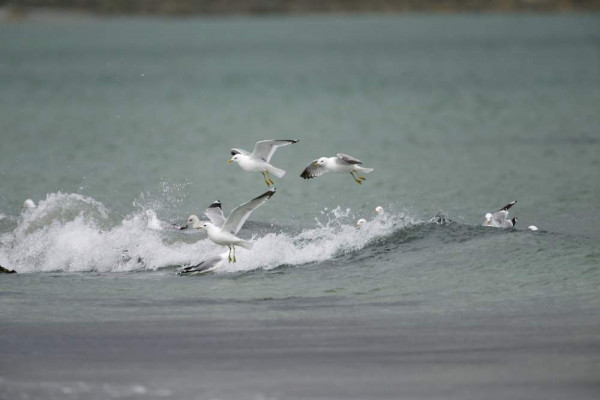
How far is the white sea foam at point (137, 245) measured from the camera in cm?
1934

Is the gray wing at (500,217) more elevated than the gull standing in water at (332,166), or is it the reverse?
the gull standing in water at (332,166)

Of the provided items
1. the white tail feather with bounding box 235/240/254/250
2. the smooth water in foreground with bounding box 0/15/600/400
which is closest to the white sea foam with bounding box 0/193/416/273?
the smooth water in foreground with bounding box 0/15/600/400

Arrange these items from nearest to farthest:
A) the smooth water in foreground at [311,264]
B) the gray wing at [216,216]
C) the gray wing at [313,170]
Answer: the smooth water in foreground at [311,264] → the gray wing at [216,216] → the gray wing at [313,170]

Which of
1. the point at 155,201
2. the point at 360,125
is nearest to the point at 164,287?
the point at 155,201

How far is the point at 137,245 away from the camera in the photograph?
66.6 feet

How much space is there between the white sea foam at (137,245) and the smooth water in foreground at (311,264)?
0.05 meters

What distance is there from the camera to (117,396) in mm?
11867

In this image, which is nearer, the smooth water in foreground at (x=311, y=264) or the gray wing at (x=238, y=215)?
the smooth water in foreground at (x=311, y=264)

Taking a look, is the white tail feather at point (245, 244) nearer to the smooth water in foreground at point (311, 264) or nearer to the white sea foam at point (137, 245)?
the smooth water in foreground at point (311, 264)

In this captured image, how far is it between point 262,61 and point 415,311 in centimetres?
10034

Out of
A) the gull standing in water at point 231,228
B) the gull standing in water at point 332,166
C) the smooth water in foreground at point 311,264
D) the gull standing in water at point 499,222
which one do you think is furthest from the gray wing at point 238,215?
the gull standing in water at point 499,222

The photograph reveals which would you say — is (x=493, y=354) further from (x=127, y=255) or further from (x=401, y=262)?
(x=127, y=255)

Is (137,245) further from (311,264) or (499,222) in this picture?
(499,222)

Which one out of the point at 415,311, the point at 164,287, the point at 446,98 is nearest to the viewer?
the point at 415,311
